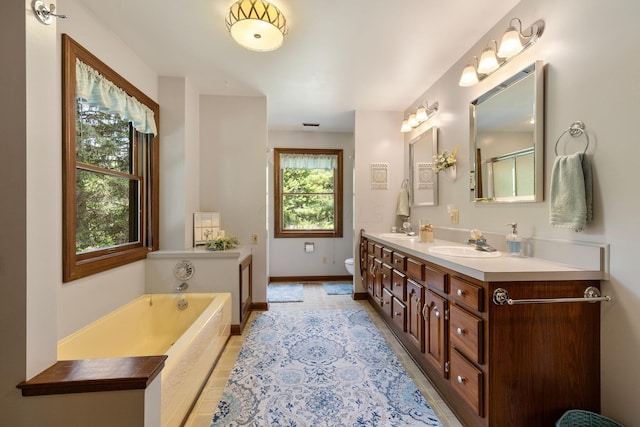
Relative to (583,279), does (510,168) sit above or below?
above

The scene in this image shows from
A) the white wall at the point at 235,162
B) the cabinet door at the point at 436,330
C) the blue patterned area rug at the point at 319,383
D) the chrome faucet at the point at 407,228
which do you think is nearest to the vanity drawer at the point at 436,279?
the cabinet door at the point at 436,330

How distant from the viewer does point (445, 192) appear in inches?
103

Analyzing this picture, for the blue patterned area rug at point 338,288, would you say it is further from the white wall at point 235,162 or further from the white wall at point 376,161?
the white wall at point 235,162

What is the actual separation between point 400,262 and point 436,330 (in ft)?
2.06

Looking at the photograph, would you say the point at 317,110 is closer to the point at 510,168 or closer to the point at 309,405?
the point at 510,168

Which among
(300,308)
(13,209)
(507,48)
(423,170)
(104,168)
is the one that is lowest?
(300,308)

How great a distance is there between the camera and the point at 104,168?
6.59 ft

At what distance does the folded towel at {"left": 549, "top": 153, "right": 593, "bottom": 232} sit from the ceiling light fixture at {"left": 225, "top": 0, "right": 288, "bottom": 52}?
5.95 ft

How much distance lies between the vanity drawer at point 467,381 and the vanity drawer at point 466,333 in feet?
0.17

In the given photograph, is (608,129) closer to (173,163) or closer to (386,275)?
(386,275)

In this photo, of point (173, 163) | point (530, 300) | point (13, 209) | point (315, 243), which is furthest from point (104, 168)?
point (315, 243)

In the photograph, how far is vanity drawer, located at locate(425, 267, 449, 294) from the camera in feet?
5.12

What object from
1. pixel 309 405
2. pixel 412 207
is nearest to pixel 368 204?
pixel 412 207

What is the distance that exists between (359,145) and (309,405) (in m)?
2.83
